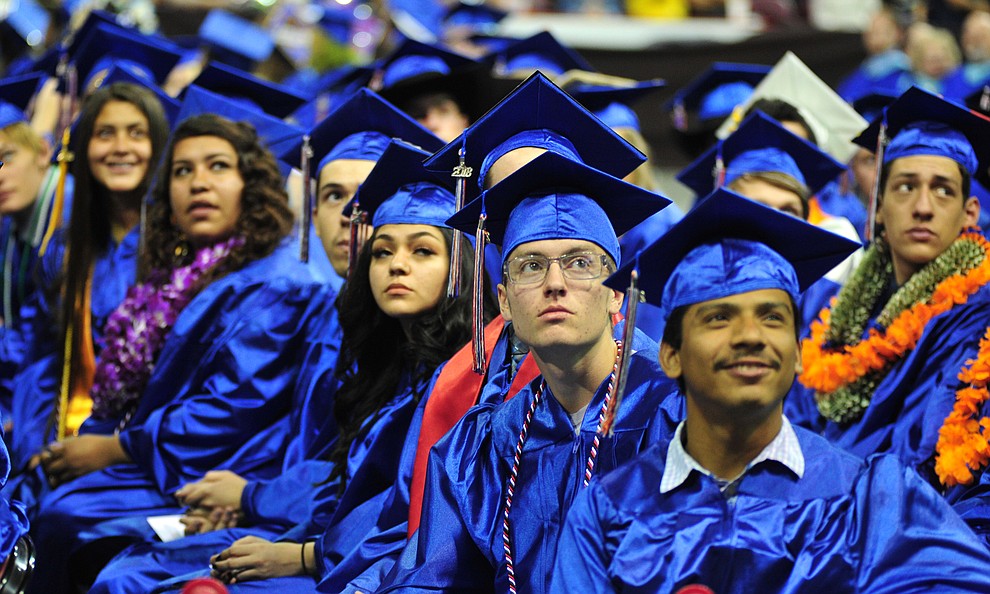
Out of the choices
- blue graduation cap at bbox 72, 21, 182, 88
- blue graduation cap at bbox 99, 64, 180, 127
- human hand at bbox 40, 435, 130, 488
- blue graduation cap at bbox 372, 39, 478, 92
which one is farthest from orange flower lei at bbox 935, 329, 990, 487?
blue graduation cap at bbox 72, 21, 182, 88

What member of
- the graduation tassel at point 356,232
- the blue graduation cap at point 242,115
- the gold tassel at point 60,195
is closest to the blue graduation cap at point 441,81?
the blue graduation cap at point 242,115

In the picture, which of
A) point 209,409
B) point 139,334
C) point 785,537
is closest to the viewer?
point 785,537

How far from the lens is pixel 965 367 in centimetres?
363

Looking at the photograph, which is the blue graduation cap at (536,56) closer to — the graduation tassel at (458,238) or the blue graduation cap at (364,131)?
the blue graduation cap at (364,131)

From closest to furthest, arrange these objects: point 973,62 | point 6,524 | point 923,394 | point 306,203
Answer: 1. point 6,524
2. point 923,394
3. point 306,203
4. point 973,62

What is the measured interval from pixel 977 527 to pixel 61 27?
6.75 metres

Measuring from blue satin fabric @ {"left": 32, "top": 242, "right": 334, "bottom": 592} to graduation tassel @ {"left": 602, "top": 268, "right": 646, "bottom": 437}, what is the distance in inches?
79.6

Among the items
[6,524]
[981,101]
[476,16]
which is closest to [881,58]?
[476,16]

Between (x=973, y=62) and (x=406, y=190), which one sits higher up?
(x=973, y=62)

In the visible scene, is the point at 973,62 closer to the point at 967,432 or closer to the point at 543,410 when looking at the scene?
the point at 967,432

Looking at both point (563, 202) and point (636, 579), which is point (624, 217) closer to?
point (563, 202)

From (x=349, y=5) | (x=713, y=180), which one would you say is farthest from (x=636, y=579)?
(x=349, y=5)

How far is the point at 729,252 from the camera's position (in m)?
2.42

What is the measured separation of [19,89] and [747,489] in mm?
4765
